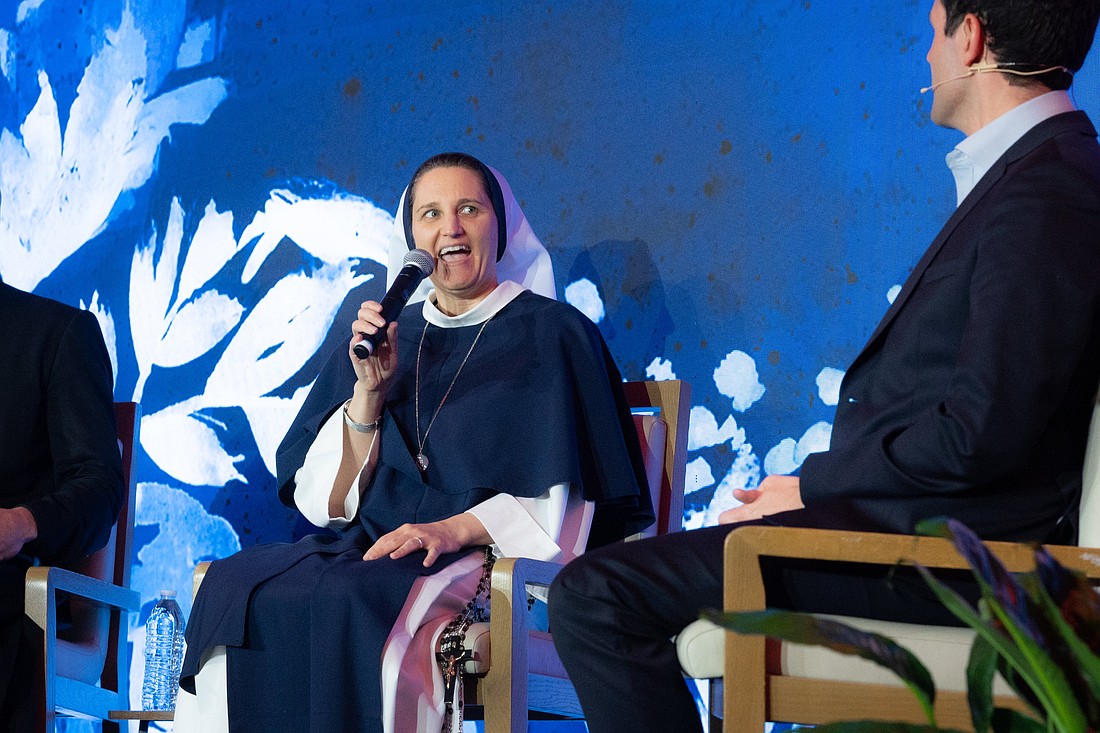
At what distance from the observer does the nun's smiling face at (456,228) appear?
3354 mm

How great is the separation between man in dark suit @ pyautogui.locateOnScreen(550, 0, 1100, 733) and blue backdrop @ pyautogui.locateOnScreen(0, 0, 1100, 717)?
1.07 metres

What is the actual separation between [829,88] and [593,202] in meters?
0.76

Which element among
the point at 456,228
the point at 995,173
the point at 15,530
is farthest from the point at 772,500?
the point at 15,530

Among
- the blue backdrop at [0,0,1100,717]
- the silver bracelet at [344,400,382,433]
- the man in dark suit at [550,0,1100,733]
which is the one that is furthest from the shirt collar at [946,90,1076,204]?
the silver bracelet at [344,400,382,433]

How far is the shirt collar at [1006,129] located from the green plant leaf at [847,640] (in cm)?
136

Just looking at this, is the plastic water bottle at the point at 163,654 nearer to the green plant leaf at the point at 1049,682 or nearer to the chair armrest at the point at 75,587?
the chair armrest at the point at 75,587

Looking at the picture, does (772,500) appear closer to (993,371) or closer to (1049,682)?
(993,371)

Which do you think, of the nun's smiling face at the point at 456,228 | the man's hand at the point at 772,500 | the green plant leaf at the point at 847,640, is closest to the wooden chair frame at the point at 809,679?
the man's hand at the point at 772,500

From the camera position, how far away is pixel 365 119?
13.5 ft

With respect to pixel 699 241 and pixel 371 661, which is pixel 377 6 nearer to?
pixel 699 241

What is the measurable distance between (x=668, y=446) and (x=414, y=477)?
68 centimetres

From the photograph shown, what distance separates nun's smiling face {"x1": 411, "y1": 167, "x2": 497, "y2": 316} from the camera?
132 inches

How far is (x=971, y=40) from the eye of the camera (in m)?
2.23

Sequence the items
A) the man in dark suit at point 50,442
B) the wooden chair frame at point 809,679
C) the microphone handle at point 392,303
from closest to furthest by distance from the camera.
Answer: the wooden chair frame at point 809,679 < the microphone handle at point 392,303 < the man in dark suit at point 50,442
